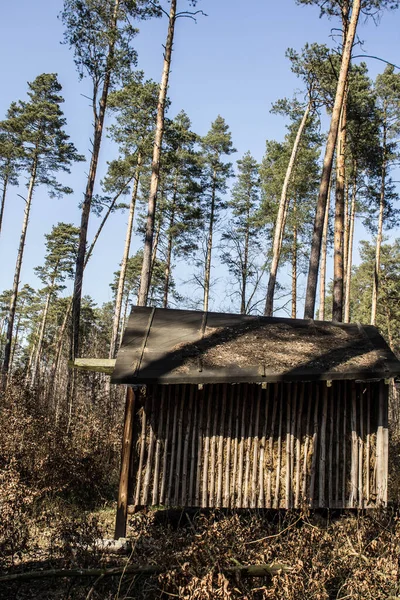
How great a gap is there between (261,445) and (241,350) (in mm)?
1537

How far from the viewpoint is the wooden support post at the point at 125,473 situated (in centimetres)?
791

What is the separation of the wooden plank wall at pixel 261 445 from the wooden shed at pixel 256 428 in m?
0.02

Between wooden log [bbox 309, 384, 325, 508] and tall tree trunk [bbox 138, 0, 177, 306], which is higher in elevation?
tall tree trunk [bbox 138, 0, 177, 306]

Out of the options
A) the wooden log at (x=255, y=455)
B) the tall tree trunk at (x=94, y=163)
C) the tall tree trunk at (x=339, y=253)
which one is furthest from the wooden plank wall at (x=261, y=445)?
the tall tree trunk at (x=94, y=163)

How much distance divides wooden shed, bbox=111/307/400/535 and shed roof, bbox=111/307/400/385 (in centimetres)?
3

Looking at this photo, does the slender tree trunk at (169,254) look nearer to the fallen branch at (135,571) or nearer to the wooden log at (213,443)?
the wooden log at (213,443)

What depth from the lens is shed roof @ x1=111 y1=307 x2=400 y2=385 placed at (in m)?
7.76

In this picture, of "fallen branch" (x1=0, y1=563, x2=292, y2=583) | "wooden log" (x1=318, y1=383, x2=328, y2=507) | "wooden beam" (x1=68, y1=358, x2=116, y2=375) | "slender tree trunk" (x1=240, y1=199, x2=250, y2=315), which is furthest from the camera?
"slender tree trunk" (x1=240, y1=199, x2=250, y2=315)

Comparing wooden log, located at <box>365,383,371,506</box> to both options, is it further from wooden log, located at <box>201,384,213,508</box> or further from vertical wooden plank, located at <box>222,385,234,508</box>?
wooden log, located at <box>201,384,213,508</box>

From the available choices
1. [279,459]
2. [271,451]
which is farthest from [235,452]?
[279,459]

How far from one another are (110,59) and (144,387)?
1207 cm

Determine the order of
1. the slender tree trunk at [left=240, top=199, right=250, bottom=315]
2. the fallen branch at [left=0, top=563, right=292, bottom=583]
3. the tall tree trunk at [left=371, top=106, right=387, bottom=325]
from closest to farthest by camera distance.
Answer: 1. the fallen branch at [left=0, top=563, right=292, bottom=583]
2. the tall tree trunk at [left=371, top=106, right=387, bottom=325]
3. the slender tree trunk at [left=240, top=199, right=250, bottom=315]

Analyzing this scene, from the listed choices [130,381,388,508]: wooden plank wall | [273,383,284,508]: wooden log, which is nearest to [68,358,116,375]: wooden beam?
[130,381,388,508]: wooden plank wall

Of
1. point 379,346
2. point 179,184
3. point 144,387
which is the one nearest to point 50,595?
point 144,387
